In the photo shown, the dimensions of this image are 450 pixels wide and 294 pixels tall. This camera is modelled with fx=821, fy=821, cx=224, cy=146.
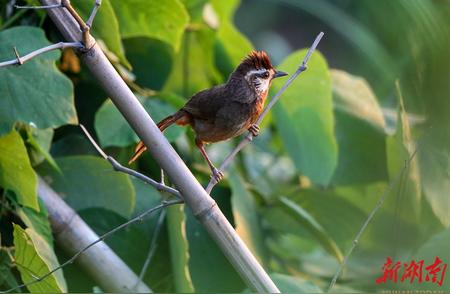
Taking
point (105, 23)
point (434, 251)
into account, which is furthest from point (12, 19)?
point (434, 251)

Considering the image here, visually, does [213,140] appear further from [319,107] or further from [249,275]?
[319,107]

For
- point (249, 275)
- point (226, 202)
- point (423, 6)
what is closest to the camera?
point (249, 275)

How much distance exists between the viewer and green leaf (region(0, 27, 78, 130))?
182 cm

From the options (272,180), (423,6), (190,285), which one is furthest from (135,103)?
(272,180)

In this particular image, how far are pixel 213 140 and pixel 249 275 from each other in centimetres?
49

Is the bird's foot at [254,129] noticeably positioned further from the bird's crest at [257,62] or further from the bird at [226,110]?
the bird's crest at [257,62]

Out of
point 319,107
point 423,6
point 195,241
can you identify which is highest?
point 423,6

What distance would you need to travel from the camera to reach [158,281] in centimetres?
223

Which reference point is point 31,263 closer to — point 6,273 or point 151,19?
point 6,273

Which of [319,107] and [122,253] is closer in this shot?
[122,253]

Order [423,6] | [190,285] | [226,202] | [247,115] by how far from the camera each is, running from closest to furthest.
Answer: [423,6] → [247,115] → [190,285] → [226,202]

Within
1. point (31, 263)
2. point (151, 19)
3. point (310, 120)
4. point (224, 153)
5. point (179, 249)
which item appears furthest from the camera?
point (224, 153)

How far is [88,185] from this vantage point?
2.17 m

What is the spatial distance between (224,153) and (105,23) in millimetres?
1215
